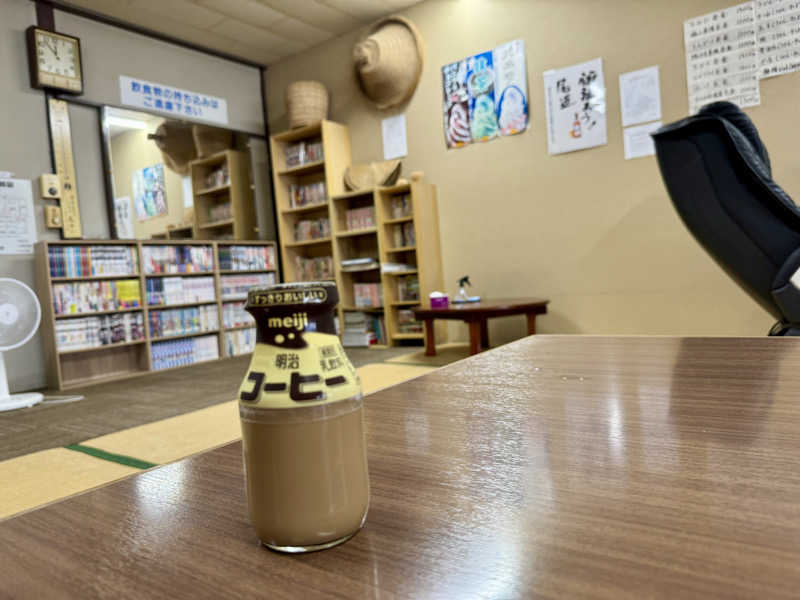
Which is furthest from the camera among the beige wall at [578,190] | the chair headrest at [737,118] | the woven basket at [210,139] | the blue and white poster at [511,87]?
the woven basket at [210,139]

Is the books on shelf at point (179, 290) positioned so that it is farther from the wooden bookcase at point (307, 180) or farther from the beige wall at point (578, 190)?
the beige wall at point (578, 190)

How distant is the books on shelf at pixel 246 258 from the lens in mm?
4895

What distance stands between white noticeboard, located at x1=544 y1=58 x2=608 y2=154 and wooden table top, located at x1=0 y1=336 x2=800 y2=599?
12.1ft

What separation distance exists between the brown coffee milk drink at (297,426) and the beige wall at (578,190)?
12.6 feet

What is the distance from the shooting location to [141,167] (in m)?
4.53

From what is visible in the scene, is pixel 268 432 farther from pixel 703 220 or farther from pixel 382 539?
pixel 703 220

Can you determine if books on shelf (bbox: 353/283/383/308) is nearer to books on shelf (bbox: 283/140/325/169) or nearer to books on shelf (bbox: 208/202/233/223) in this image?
books on shelf (bbox: 283/140/325/169)

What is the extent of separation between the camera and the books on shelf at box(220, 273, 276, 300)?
15.9ft

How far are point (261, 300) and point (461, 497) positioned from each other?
189 millimetres

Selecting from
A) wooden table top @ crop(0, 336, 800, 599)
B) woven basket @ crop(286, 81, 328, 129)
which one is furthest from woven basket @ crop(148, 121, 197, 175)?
wooden table top @ crop(0, 336, 800, 599)

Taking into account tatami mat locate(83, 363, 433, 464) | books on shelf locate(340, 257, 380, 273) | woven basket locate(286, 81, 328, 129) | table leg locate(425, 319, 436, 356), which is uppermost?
woven basket locate(286, 81, 328, 129)

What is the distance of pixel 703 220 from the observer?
2191mm

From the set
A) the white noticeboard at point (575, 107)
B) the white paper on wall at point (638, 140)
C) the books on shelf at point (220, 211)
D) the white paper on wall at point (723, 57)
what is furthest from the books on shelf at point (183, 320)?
the white paper on wall at point (723, 57)

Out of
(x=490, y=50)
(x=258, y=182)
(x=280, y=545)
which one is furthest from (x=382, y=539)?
(x=258, y=182)
